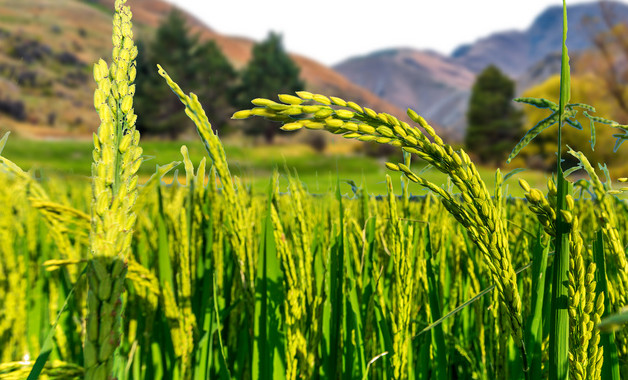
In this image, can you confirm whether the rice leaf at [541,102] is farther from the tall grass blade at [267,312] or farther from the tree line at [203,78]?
the tree line at [203,78]

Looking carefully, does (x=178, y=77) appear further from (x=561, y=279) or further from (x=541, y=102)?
(x=561, y=279)

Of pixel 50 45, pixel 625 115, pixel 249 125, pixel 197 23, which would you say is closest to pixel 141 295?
pixel 625 115

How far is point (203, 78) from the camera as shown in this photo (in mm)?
55406

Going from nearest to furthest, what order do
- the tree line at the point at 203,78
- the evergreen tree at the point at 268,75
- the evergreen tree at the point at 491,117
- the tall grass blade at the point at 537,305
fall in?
the tall grass blade at the point at 537,305 < the tree line at the point at 203,78 < the evergreen tree at the point at 491,117 < the evergreen tree at the point at 268,75

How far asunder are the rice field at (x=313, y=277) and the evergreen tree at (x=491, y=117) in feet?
181

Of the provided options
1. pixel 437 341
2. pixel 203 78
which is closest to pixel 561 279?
pixel 437 341

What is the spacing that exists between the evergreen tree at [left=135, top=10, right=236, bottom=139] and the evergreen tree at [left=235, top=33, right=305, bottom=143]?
229 centimetres

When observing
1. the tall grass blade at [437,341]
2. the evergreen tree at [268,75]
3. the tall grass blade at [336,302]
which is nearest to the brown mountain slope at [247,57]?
the evergreen tree at [268,75]

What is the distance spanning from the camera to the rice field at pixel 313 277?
497 millimetres

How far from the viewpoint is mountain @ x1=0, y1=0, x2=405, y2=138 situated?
160 feet

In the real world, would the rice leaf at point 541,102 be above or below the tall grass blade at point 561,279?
above

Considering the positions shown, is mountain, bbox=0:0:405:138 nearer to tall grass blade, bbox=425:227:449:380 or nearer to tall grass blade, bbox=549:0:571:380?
tall grass blade, bbox=425:227:449:380

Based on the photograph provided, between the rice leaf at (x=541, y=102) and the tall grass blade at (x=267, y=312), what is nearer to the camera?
the rice leaf at (x=541, y=102)

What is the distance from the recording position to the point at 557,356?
0.62 meters
